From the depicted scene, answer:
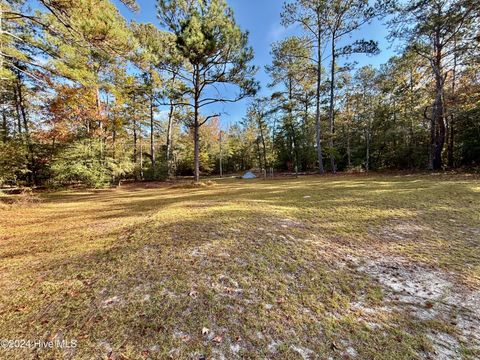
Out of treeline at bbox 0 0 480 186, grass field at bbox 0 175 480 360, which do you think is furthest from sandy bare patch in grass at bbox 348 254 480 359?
treeline at bbox 0 0 480 186

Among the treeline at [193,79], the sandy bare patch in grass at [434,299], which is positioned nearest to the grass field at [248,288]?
the sandy bare patch in grass at [434,299]

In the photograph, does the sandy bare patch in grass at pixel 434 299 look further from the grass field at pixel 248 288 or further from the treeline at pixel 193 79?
the treeline at pixel 193 79

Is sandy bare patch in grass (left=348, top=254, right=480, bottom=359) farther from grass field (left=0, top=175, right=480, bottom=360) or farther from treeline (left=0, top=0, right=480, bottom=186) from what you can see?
treeline (left=0, top=0, right=480, bottom=186)

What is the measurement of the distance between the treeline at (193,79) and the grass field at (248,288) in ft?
16.1

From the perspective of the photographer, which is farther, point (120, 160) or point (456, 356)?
point (120, 160)

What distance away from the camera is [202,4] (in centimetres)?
898

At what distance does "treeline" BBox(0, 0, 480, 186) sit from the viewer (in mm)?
5504

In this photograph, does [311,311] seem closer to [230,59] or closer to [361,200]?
[361,200]

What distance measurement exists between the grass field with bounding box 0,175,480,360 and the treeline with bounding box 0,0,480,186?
4.91m

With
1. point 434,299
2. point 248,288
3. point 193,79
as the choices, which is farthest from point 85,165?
point 434,299

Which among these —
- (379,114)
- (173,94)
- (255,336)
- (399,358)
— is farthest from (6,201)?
(379,114)

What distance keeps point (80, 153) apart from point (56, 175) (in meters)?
1.53

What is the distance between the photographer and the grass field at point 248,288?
148cm

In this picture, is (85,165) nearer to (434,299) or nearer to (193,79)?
(193,79)
